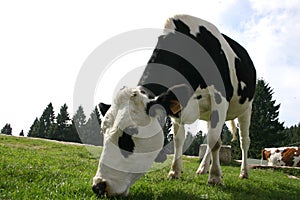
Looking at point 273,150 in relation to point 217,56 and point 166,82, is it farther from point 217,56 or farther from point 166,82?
point 166,82

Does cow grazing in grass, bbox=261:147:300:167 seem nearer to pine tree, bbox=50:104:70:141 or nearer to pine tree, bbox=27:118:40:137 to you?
pine tree, bbox=50:104:70:141

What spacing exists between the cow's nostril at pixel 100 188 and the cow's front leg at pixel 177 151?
105 inches

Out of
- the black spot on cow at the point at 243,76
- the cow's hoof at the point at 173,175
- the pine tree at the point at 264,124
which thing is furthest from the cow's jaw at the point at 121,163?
the pine tree at the point at 264,124

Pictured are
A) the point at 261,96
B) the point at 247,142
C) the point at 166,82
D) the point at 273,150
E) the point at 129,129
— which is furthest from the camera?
the point at 261,96

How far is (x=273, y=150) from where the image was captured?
1816 centimetres

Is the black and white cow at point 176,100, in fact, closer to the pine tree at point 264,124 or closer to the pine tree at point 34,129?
the pine tree at point 264,124

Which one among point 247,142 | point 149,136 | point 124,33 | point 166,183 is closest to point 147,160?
point 149,136

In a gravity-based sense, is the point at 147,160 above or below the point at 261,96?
below

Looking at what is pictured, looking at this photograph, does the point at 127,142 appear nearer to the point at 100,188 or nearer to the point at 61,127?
the point at 100,188

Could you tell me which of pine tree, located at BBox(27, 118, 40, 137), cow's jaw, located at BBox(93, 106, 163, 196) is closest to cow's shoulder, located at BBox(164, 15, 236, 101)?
cow's jaw, located at BBox(93, 106, 163, 196)

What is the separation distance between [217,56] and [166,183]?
2.67 metres

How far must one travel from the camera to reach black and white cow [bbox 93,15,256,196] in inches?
145

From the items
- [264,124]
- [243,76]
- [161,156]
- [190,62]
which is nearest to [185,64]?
[190,62]

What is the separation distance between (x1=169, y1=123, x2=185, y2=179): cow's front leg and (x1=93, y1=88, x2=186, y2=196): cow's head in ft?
6.66
